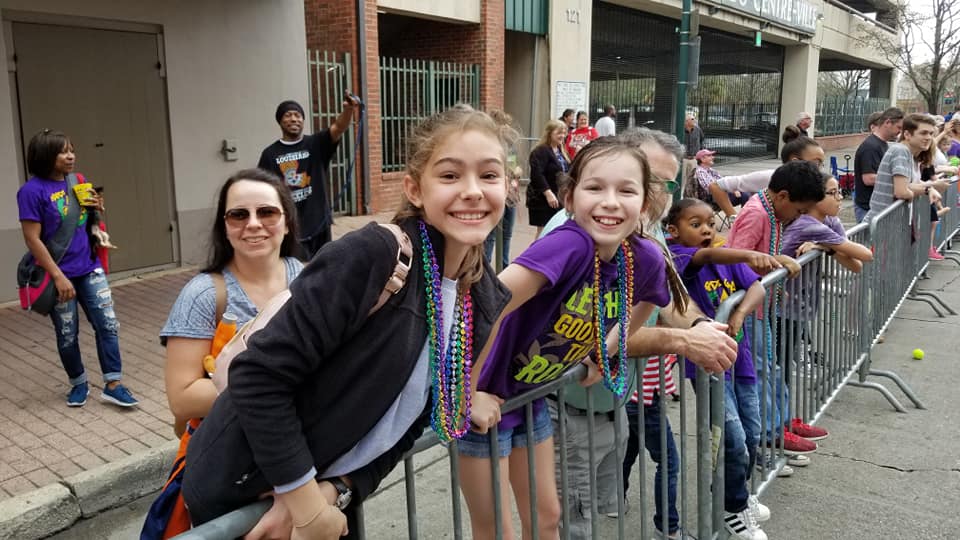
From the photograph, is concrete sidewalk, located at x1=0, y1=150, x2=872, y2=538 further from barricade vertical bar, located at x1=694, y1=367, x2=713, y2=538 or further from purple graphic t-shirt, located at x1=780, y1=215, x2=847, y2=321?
purple graphic t-shirt, located at x1=780, y1=215, x2=847, y2=321

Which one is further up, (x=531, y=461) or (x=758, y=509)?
(x=531, y=461)

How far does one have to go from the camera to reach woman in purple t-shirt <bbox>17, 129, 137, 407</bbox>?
15.0ft

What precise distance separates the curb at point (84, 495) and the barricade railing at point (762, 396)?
1.39 meters

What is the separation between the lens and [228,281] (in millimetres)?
2500

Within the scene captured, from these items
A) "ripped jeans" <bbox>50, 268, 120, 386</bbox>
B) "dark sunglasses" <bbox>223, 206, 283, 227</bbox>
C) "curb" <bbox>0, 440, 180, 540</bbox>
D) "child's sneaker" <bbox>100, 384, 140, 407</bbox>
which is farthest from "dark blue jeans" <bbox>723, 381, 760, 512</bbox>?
"ripped jeans" <bbox>50, 268, 120, 386</bbox>

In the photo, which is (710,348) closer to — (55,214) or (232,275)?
(232,275)

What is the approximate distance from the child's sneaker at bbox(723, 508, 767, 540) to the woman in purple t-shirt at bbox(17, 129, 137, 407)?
3.55 metres

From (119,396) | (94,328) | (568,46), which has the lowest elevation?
(119,396)

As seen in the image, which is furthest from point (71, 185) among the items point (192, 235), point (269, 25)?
point (269, 25)

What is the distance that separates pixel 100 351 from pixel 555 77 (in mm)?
12745

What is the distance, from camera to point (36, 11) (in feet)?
A: 24.0

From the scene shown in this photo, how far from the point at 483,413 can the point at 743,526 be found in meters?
1.94

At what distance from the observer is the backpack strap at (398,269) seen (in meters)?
1.57

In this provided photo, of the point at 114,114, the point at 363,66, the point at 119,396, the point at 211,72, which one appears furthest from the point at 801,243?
the point at 363,66
